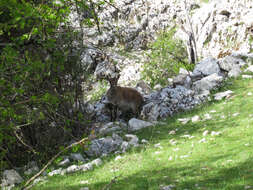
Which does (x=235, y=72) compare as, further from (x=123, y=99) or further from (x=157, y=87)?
(x=123, y=99)

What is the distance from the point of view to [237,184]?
5312mm

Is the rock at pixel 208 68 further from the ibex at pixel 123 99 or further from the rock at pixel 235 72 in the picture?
the ibex at pixel 123 99

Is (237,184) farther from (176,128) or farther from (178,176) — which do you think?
(176,128)

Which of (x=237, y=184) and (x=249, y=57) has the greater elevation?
(x=249, y=57)

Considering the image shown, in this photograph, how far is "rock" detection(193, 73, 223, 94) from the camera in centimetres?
1620

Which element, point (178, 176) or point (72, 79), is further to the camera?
point (72, 79)

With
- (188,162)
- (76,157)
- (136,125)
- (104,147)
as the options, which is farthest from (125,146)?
(188,162)

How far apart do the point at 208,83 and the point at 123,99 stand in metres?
4.71

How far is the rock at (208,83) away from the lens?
16.2m

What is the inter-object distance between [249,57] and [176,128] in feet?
31.3

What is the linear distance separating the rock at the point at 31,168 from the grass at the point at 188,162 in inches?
58.7

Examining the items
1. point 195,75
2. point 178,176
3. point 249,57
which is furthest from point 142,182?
point 249,57

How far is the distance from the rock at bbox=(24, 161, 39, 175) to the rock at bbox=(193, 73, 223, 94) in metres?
9.47

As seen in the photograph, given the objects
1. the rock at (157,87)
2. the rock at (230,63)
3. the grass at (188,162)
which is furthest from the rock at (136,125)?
the rock at (157,87)
